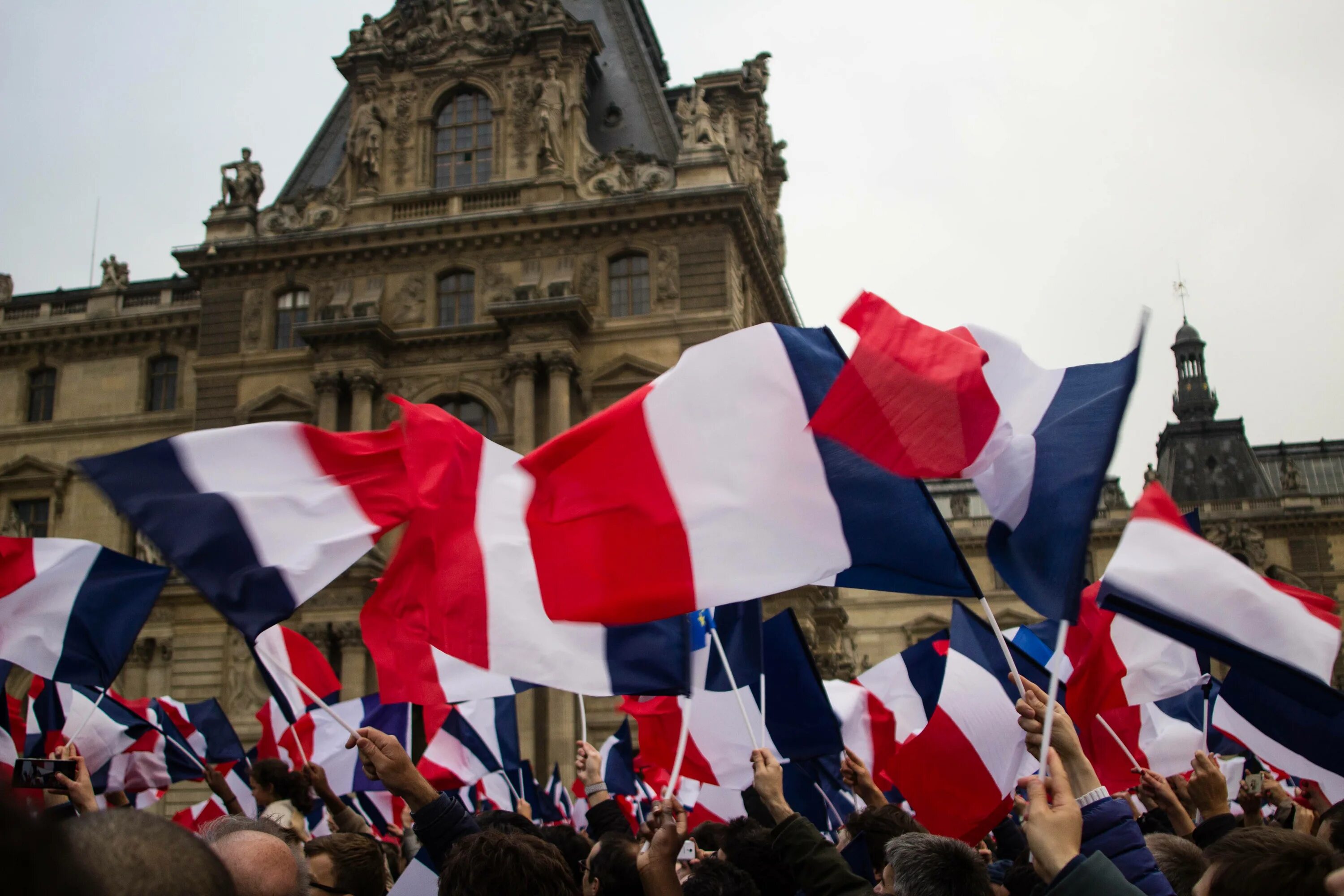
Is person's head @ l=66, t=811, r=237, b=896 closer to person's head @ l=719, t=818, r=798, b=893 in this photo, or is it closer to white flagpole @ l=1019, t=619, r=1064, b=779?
white flagpole @ l=1019, t=619, r=1064, b=779

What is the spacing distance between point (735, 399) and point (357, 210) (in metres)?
29.2

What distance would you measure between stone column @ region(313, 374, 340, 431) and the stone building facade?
55 mm

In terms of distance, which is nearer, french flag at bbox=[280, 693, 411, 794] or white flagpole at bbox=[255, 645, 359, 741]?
white flagpole at bbox=[255, 645, 359, 741]

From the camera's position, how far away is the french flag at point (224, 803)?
38.3 feet

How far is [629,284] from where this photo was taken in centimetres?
3188

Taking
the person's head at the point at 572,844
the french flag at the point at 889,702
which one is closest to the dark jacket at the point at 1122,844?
the person's head at the point at 572,844

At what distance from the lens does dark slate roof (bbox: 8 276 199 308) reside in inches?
1510

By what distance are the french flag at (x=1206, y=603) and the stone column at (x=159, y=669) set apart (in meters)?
30.7

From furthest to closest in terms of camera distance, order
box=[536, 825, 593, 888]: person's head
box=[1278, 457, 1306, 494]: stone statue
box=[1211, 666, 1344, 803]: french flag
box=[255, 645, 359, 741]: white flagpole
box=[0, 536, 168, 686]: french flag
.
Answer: box=[1278, 457, 1306, 494]: stone statue < box=[0, 536, 168, 686]: french flag < box=[536, 825, 593, 888]: person's head < box=[1211, 666, 1344, 803]: french flag < box=[255, 645, 359, 741]: white flagpole

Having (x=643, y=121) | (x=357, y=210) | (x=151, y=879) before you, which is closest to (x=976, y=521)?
(x=643, y=121)

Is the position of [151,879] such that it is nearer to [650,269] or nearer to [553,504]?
[553,504]

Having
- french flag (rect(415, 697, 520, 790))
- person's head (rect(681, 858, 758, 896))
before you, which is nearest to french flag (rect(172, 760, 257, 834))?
french flag (rect(415, 697, 520, 790))

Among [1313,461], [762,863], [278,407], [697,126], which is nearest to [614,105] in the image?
[697,126]

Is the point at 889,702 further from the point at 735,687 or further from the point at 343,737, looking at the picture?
the point at 735,687
